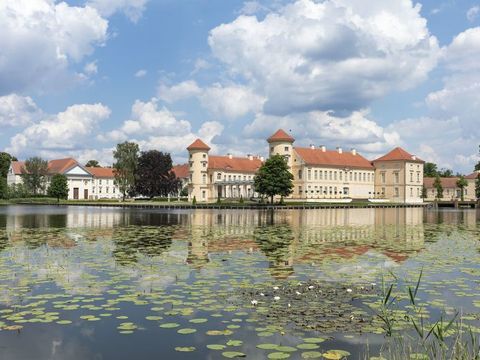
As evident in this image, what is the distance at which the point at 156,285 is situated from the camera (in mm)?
11953

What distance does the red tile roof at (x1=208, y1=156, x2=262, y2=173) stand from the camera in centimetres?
12788

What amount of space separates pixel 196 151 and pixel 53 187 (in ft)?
109

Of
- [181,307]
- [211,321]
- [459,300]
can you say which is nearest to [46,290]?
[181,307]

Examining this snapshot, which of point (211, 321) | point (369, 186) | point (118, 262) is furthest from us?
point (369, 186)

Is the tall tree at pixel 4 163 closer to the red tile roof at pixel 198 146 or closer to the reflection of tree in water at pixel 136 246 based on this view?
the red tile roof at pixel 198 146

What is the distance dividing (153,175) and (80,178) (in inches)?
1737

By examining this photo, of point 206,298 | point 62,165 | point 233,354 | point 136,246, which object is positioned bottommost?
point 233,354

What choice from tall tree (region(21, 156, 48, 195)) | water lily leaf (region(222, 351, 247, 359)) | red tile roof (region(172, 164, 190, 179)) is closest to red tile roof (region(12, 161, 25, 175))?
tall tree (region(21, 156, 48, 195))

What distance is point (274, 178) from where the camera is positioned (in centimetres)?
8481

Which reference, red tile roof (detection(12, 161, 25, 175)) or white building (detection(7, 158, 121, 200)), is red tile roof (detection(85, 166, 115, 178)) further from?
red tile roof (detection(12, 161, 25, 175))

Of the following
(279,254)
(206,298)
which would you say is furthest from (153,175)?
(206,298)

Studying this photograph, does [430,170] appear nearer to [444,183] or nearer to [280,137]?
[444,183]

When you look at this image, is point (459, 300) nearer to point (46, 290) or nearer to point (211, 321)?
point (211, 321)

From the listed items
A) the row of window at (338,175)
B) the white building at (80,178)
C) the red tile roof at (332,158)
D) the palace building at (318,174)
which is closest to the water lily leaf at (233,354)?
the palace building at (318,174)
